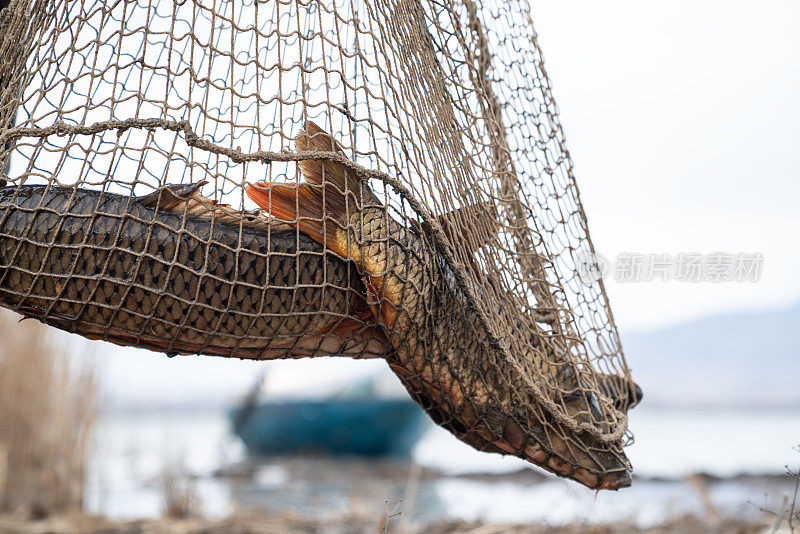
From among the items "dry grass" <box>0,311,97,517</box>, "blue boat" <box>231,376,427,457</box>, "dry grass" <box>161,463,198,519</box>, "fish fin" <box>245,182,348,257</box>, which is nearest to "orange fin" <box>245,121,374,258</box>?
"fish fin" <box>245,182,348,257</box>

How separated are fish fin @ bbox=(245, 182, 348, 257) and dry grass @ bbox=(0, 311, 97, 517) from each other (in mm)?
6144

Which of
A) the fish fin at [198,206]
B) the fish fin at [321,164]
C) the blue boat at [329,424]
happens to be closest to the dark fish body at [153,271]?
the fish fin at [198,206]

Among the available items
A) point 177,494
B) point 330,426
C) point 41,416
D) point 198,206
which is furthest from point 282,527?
point 330,426

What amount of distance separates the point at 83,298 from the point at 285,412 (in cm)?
1240

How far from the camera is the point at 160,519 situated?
6.68 meters

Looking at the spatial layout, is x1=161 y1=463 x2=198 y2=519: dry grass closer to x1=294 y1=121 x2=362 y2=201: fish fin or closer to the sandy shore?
the sandy shore

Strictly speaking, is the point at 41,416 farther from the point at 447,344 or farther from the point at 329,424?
the point at 329,424

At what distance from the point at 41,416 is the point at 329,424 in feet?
22.3

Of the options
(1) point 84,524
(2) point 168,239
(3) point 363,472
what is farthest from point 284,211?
(3) point 363,472

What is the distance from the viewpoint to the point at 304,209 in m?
1.35

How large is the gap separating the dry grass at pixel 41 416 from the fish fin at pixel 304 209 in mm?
6144

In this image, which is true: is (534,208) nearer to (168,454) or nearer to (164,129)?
(164,129)

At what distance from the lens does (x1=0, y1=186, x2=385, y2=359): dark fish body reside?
1.24 metres

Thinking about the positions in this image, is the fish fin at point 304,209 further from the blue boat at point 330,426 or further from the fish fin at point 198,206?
the blue boat at point 330,426
